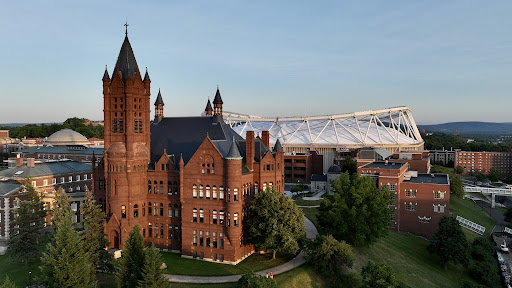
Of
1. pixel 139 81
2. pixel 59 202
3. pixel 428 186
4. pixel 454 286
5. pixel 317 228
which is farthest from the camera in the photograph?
pixel 428 186

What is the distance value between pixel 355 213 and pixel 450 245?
2015 cm

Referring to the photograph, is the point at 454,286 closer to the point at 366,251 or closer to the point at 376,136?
the point at 366,251

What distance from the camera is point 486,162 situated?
195 m

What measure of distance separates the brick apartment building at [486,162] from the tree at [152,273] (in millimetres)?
193992

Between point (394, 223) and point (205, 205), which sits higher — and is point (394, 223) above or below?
below

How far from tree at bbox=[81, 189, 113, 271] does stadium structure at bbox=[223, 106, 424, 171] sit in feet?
321

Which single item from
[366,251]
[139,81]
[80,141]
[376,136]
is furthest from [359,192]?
[80,141]

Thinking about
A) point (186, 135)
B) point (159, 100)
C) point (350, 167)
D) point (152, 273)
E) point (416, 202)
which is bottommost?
point (416, 202)

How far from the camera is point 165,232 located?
6050cm

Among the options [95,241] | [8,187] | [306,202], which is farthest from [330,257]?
[8,187]

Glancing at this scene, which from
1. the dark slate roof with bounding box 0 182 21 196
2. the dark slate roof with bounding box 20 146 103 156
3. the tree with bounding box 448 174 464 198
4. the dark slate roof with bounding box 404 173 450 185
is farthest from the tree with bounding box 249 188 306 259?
the dark slate roof with bounding box 20 146 103 156

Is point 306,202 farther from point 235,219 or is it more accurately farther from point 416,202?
point 235,219

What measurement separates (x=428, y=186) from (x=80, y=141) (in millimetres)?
124543

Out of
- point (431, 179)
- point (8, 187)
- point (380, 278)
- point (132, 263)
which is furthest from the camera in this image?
point (431, 179)
